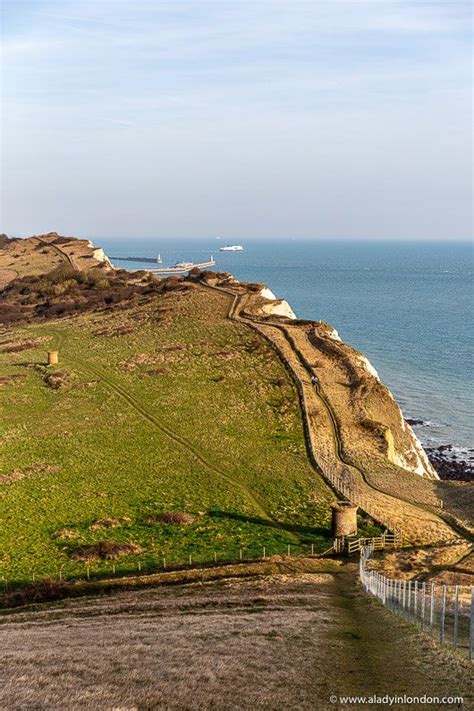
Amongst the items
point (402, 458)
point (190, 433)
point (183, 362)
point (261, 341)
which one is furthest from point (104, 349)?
point (402, 458)

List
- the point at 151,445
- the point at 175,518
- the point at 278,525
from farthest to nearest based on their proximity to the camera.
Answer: the point at 151,445 < the point at 175,518 < the point at 278,525

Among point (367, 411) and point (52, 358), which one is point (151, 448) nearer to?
point (367, 411)

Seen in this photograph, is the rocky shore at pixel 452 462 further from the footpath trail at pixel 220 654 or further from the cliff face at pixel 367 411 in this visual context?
the footpath trail at pixel 220 654

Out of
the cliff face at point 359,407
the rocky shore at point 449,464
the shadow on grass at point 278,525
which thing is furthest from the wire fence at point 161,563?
the rocky shore at point 449,464

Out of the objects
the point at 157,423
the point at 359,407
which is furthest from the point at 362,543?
the point at 157,423

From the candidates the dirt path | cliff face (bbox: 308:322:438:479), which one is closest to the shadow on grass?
the dirt path

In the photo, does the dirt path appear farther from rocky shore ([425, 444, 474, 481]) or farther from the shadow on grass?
rocky shore ([425, 444, 474, 481])

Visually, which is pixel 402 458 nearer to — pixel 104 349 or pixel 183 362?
pixel 183 362
